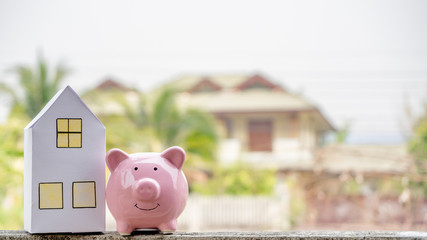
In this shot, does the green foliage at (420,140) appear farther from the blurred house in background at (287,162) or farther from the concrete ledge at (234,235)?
the concrete ledge at (234,235)

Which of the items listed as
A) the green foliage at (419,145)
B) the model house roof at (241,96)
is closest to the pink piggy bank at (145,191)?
the green foliage at (419,145)

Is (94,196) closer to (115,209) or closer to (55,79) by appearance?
(115,209)

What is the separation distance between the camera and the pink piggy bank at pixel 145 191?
1.68 meters

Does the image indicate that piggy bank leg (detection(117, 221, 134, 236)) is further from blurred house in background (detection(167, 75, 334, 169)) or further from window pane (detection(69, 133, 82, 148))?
blurred house in background (detection(167, 75, 334, 169))

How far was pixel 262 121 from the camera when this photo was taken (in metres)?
17.9

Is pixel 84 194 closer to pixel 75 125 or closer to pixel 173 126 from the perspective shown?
pixel 75 125

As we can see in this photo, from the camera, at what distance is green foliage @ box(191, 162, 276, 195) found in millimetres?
13852

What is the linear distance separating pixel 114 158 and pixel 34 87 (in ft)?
34.3

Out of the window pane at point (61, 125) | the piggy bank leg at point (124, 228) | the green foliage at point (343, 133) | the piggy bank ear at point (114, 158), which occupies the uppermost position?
the window pane at point (61, 125)

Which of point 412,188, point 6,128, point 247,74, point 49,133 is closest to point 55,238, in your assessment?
point 49,133

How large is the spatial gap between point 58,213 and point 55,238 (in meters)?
0.07

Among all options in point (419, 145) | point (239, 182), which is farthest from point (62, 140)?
point (419, 145)

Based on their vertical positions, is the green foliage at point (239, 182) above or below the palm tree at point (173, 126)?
below

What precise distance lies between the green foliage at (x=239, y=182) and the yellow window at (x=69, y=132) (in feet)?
40.0
